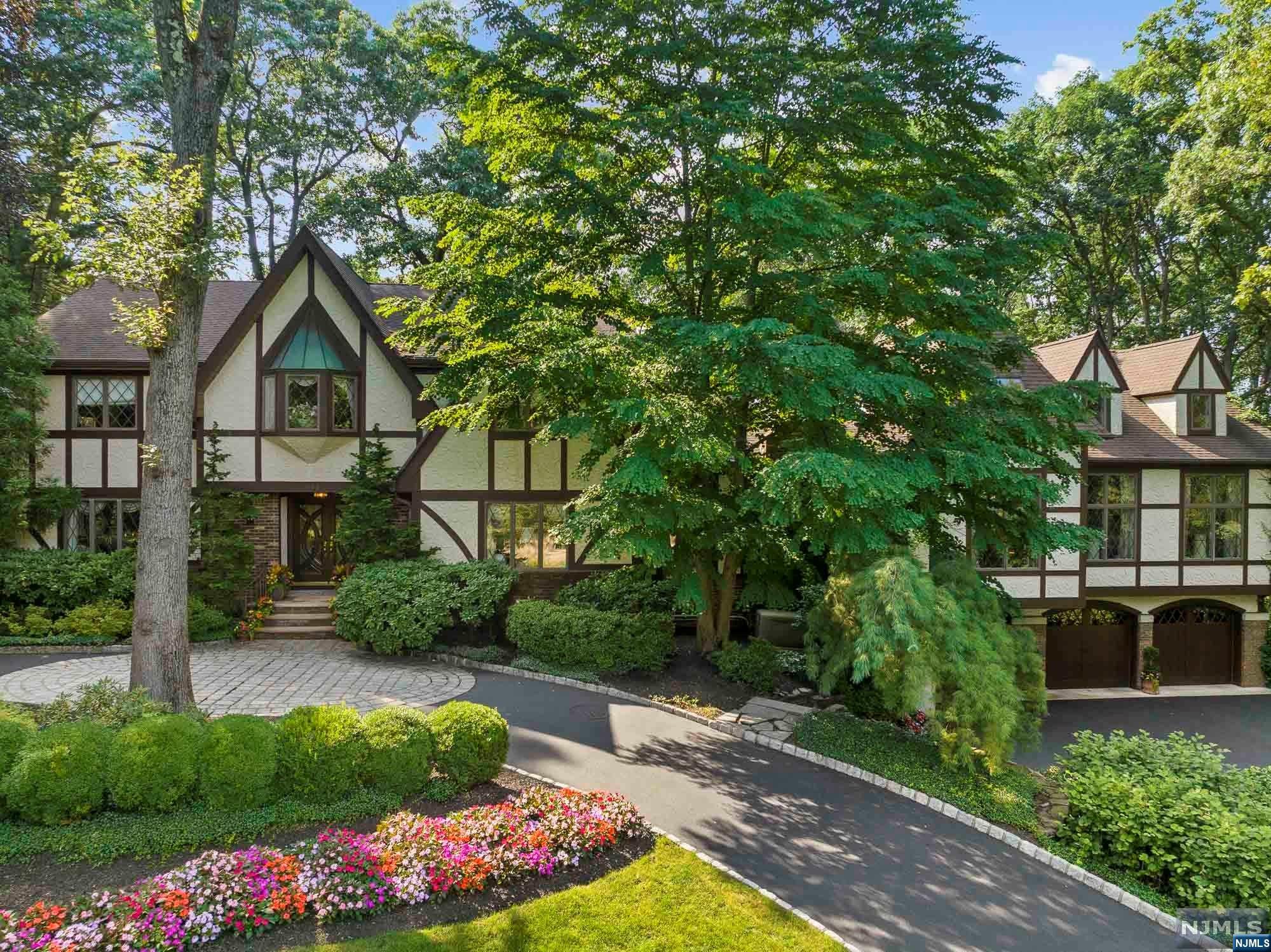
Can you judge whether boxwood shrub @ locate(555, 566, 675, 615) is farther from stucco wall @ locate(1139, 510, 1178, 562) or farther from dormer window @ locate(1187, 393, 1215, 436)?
dormer window @ locate(1187, 393, 1215, 436)

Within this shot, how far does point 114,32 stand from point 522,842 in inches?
948

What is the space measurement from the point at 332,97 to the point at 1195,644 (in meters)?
31.3

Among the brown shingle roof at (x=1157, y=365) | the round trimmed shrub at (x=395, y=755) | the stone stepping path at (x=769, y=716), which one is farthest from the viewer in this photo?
the brown shingle roof at (x=1157, y=365)

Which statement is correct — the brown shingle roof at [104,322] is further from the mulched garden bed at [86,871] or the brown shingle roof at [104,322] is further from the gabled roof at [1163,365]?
the gabled roof at [1163,365]

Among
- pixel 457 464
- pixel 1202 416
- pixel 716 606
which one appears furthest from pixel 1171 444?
pixel 457 464

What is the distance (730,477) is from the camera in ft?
34.1

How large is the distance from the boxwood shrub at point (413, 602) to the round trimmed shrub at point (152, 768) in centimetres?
573

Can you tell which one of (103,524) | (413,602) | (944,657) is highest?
(103,524)

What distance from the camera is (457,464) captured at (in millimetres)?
14023

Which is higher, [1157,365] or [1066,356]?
[1066,356]

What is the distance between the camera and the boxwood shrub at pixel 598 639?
433 inches

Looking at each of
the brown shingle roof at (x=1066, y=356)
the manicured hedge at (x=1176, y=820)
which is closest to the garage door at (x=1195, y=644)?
the brown shingle roof at (x=1066, y=356)

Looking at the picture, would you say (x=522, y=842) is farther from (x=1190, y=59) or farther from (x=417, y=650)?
(x=1190, y=59)

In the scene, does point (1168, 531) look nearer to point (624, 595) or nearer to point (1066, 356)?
point (1066, 356)
